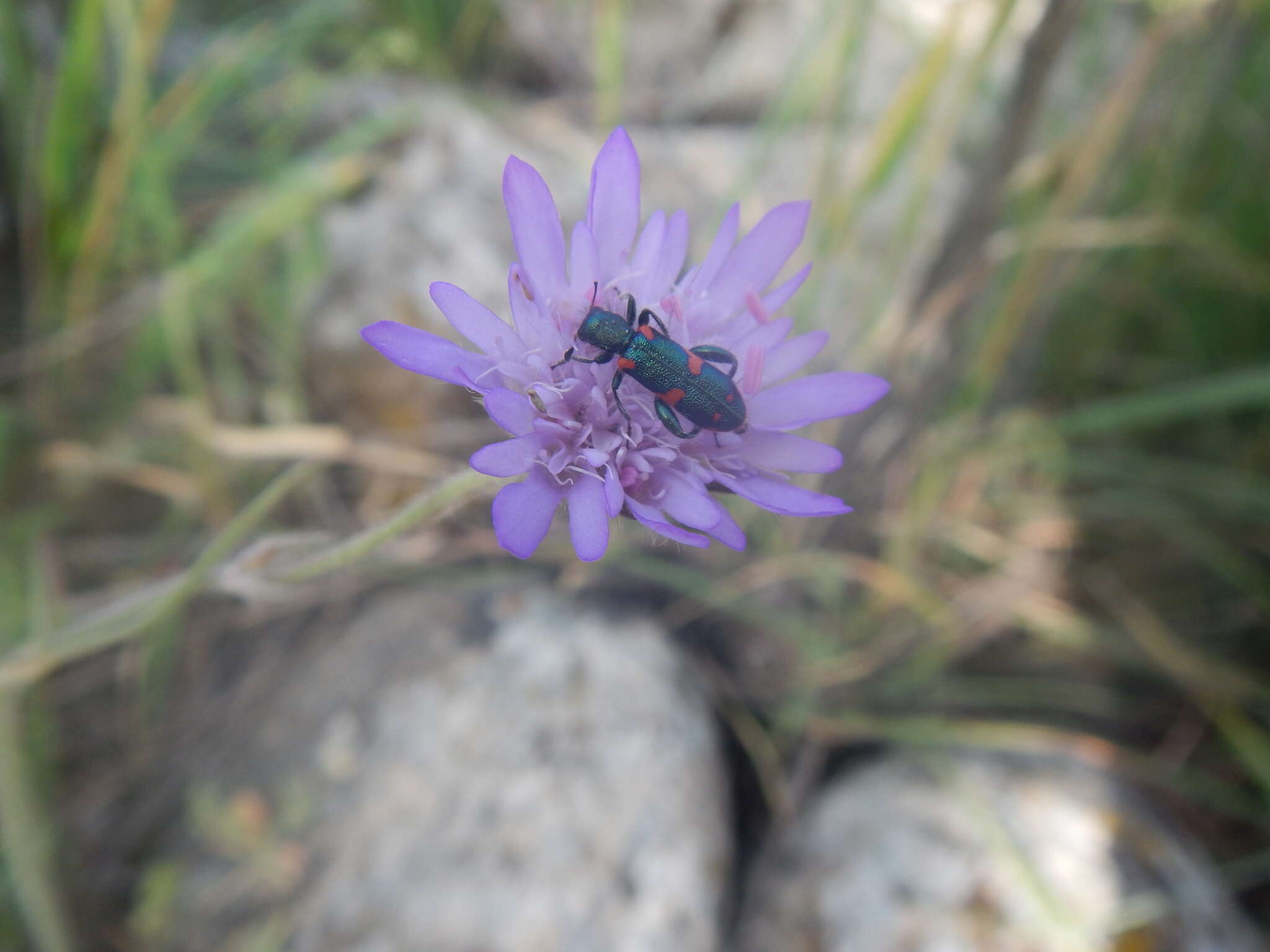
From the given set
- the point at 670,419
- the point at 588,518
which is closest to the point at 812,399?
the point at 670,419

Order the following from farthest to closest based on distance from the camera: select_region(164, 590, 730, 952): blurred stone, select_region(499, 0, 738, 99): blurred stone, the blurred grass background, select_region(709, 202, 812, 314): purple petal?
1. select_region(499, 0, 738, 99): blurred stone
2. the blurred grass background
3. select_region(164, 590, 730, 952): blurred stone
4. select_region(709, 202, 812, 314): purple petal

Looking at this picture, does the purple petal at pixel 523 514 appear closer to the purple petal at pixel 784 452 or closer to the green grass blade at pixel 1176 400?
the purple petal at pixel 784 452

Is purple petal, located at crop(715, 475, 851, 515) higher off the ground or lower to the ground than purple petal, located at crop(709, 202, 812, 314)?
lower

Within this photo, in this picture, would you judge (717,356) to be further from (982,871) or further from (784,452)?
(982,871)

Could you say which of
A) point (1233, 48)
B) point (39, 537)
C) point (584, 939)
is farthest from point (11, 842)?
point (1233, 48)

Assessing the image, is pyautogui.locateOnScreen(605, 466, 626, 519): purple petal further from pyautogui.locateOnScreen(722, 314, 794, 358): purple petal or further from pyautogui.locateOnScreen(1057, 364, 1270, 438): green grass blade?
pyautogui.locateOnScreen(1057, 364, 1270, 438): green grass blade

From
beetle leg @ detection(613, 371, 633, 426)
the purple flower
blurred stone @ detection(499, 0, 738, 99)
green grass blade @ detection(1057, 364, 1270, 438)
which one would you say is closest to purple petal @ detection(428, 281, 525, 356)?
the purple flower

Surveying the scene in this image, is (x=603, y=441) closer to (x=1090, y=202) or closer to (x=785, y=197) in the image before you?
(x=1090, y=202)

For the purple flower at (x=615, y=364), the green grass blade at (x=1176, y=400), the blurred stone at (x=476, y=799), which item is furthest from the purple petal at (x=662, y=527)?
the green grass blade at (x=1176, y=400)
